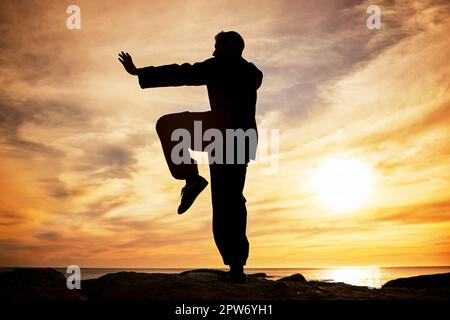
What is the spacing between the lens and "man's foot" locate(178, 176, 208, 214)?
20.7 feet

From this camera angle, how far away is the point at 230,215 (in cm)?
626

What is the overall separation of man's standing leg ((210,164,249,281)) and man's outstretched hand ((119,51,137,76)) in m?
1.98

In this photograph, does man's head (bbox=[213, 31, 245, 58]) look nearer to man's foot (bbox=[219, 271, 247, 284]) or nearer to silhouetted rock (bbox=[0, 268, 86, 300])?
man's foot (bbox=[219, 271, 247, 284])

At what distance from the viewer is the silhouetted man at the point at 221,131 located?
6270 mm

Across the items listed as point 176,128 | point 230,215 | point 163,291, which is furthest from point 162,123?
point 163,291

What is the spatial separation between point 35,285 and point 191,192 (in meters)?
2.54

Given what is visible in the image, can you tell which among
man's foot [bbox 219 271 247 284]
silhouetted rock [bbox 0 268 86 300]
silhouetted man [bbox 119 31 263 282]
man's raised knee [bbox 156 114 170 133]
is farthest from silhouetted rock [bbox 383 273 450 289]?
silhouetted rock [bbox 0 268 86 300]

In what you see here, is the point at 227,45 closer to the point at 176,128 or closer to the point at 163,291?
the point at 176,128

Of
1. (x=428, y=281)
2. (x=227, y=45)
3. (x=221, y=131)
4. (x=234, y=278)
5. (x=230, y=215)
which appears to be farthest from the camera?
(x=428, y=281)
